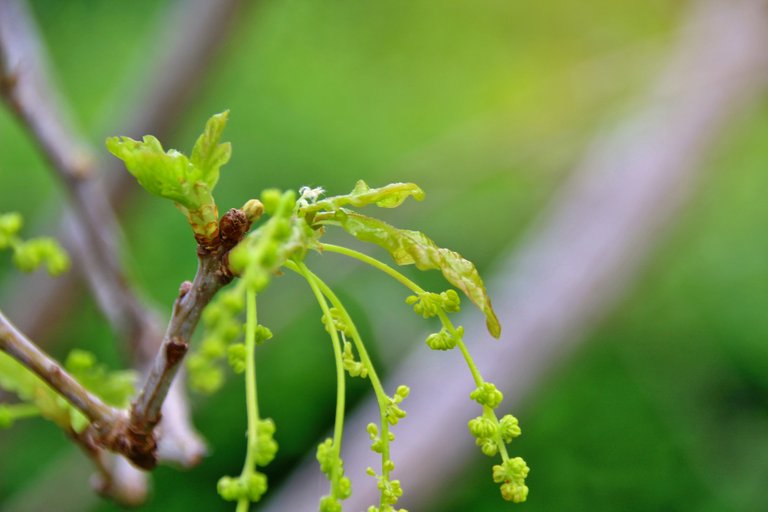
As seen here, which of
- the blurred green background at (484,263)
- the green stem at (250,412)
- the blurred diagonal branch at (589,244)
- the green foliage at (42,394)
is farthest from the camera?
the blurred green background at (484,263)

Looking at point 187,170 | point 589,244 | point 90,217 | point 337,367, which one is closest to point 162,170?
point 187,170

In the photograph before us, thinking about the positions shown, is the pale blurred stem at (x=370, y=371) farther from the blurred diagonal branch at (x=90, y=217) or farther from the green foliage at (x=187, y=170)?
the blurred diagonal branch at (x=90, y=217)

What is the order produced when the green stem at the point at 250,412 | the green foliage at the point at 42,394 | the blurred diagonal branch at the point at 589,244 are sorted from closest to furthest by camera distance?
the green stem at the point at 250,412
the green foliage at the point at 42,394
the blurred diagonal branch at the point at 589,244

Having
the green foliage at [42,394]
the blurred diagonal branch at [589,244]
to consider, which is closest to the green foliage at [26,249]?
the green foliage at [42,394]

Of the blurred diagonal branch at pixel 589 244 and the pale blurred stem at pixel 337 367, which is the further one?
the blurred diagonal branch at pixel 589 244

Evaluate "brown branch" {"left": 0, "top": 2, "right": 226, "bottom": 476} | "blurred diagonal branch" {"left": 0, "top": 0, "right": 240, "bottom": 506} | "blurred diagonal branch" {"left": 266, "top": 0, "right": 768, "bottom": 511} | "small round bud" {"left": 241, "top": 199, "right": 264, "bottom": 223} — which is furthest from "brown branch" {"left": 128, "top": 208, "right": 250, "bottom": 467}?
"blurred diagonal branch" {"left": 266, "top": 0, "right": 768, "bottom": 511}

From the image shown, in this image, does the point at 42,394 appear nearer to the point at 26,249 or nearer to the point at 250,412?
the point at 26,249

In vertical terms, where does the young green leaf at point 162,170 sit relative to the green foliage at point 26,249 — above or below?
above
